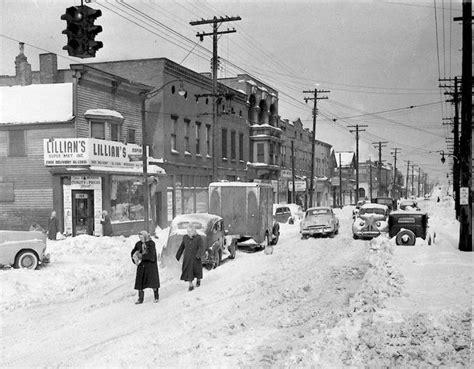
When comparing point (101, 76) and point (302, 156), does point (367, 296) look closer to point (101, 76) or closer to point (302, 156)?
point (101, 76)

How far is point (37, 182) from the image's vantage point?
2612 centimetres

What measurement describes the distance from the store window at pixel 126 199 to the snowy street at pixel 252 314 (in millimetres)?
9713

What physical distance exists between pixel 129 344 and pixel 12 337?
8.63ft

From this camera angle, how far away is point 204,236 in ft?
56.2

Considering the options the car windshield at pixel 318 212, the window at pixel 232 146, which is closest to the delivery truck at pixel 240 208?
the car windshield at pixel 318 212

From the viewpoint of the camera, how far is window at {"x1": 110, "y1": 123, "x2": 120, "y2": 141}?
2822cm

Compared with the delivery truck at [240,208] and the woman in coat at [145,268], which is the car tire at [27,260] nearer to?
the woman in coat at [145,268]

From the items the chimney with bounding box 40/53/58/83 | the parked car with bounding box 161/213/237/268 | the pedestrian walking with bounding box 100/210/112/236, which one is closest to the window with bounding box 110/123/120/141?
the pedestrian walking with bounding box 100/210/112/236

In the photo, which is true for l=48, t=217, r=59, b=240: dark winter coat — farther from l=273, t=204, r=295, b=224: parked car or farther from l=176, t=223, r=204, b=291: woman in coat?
l=273, t=204, r=295, b=224: parked car

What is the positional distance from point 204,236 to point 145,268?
4.88m

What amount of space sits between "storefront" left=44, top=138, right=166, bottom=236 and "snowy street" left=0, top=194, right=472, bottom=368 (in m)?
7.84

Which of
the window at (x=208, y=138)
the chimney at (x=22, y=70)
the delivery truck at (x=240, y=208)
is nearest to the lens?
the delivery truck at (x=240, y=208)

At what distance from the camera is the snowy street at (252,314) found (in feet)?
23.9

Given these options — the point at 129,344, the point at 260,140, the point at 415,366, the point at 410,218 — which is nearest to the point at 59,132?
the point at 410,218
